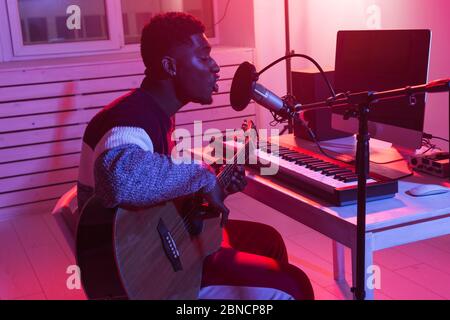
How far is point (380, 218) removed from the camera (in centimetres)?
164

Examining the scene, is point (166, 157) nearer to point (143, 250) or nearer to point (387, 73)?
point (143, 250)

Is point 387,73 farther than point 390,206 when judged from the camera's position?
Yes

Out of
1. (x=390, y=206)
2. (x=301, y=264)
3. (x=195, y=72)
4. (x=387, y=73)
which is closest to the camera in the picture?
(x=390, y=206)

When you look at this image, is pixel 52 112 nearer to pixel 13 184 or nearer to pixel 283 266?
pixel 13 184

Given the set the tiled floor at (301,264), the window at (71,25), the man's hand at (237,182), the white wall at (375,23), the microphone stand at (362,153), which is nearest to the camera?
the microphone stand at (362,153)

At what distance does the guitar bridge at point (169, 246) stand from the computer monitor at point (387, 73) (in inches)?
37.9

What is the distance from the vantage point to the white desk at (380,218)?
5.32 feet

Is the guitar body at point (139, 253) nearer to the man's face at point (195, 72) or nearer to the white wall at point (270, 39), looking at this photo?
the man's face at point (195, 72)

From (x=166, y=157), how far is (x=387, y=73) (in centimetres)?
98

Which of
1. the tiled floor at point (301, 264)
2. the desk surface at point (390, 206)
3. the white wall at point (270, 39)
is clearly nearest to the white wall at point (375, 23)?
the white wall at point (270, 39)

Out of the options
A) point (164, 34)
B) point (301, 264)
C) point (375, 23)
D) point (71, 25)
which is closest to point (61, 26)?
point (71, 25)

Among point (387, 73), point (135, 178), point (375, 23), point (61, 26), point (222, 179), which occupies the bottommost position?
point (222, 179)

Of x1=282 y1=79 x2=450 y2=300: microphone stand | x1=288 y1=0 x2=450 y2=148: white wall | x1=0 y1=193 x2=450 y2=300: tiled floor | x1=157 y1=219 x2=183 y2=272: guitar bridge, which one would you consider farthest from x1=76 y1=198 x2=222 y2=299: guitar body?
x1=288 y1=0 x2=450 y2=148: white wall

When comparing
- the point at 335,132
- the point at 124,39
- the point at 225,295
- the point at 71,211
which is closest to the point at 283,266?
the point at 225,295
